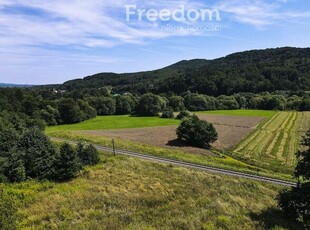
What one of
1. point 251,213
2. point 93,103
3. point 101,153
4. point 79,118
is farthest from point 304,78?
point 251,213

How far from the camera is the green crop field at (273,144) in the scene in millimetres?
53500

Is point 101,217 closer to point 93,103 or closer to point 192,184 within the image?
point 192,184

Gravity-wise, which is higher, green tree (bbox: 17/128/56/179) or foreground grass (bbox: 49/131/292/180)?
green tree (bbox: 17/128/56/179)

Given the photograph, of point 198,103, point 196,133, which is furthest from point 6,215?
point 198,103

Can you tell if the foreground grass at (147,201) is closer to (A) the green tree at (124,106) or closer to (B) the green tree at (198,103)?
(A) the green tree at (124,106)

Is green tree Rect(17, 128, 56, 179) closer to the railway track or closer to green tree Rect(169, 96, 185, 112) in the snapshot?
the railway track

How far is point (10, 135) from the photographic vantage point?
4294cm

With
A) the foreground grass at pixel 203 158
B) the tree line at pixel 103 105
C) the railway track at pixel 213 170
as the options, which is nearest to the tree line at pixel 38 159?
the railway track at pixel 213 170

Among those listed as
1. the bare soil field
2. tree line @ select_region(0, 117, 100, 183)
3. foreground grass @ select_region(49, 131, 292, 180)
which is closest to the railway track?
foreground grass @ select_region(49, 131, 292, 180)

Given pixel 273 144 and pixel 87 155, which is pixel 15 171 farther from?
pixel 273 144

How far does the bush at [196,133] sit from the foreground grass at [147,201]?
24735 mm

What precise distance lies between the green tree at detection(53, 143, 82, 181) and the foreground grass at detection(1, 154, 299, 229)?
52.9 inches

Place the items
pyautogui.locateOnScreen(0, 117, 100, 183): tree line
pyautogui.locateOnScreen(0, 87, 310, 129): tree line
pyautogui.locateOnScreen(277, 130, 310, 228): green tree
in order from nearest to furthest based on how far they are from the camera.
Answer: pyautogui.locateOnScreen(277, 130, 310, 228): green tree → pyautogui.locateOnScreen(0, 117, 100, 183): tree line → pyautogui.locateOnScreen(0, 87, 310, 129): tree line

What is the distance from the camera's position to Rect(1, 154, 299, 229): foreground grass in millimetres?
22094
